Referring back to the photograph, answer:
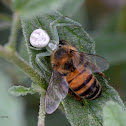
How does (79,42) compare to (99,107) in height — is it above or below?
above

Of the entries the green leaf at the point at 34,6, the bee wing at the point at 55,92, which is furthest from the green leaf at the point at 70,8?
the green leaf at the point at 34,6

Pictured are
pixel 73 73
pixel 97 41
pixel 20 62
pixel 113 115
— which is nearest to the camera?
pixel 113 115

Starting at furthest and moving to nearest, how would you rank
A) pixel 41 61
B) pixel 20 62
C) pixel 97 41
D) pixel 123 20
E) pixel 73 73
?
pixel 123 20 → pixel 97 41 → pixel 73 73 → pixel 41 61 → pixel 20 62

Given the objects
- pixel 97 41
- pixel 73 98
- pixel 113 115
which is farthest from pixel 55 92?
Answer: pixel 97 41

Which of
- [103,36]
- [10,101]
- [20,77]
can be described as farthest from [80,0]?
[10,101]

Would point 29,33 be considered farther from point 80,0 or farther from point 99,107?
point 80,0

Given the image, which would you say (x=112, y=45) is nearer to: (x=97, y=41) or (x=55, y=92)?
(x=97, y=41)

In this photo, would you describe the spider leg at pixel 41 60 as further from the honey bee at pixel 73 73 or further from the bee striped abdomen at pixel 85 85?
the bee striped abdomen at pixel 85 85
